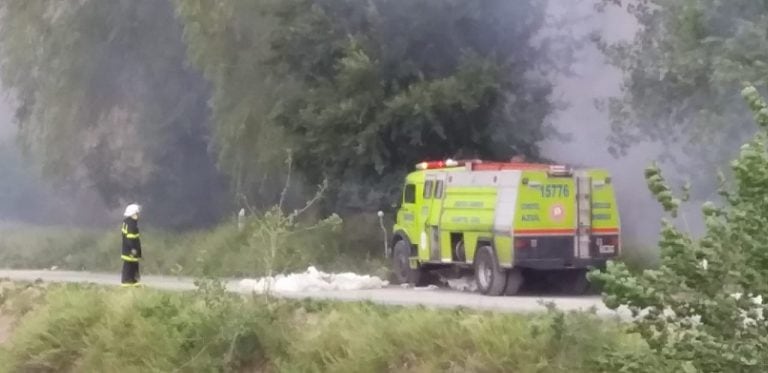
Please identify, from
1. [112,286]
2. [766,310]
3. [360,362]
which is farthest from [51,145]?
[766,310]

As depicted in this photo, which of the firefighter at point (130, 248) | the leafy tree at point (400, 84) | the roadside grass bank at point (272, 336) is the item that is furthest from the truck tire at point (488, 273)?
the firefighter at point (130, 248)

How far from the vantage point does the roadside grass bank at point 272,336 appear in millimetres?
12180

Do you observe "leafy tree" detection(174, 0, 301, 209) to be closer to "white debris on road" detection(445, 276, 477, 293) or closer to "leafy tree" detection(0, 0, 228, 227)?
"leafy tree" detection(0, 0, 228, 227)

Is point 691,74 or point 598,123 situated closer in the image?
point 691,74

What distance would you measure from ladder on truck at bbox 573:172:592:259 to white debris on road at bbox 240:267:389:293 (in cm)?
404

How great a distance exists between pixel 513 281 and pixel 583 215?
4.47 ft

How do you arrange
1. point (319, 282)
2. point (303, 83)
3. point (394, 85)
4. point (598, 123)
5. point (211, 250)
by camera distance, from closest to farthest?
point (319, 282) → point (394, 85) → point (303, 83) → point (598, 123) → point (211, 250)

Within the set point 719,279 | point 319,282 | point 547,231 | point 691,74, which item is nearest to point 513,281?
point 547,231

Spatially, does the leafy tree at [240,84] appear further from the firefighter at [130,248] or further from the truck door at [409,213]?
the firefighter at [130,248]

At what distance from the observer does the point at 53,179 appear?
34625 millimetres

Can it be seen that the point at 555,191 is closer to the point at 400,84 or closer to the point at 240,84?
the point at 400,84

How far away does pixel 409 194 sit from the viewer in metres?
21.9

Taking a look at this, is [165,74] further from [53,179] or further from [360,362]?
[360,362]

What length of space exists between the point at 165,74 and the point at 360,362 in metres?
20.0
